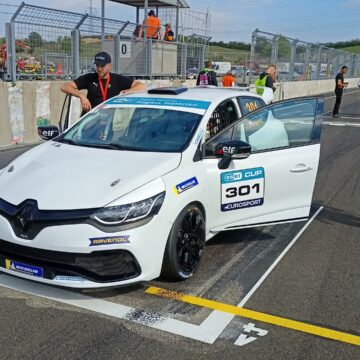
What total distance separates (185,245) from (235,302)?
1.96 ft

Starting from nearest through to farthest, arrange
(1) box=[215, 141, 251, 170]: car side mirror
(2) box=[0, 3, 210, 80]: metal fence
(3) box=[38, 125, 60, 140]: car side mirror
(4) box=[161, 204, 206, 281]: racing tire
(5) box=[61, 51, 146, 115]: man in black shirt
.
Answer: (4) box=[161, 204, 206, 281]: racing tire < (1) box=[215, 141, 251, 170]: car side mirror < (3) box=[38, 125, 60, 140]: car side mirror < (5) box=[61, 51, 146, 115]: man in black shirt < (2) box=[0, 3, 210, 80]: metal fence

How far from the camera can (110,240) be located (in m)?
3.32

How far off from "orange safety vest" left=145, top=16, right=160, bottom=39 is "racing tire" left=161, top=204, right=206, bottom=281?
41.5 ft

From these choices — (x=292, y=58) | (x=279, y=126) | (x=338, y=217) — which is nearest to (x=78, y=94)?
(x=279, y=126)

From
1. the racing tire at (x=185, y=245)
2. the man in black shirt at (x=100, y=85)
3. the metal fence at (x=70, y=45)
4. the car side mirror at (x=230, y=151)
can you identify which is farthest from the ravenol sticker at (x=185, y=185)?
the metal fence at (x=70, y=45)

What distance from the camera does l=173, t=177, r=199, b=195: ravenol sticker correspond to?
3717 mm

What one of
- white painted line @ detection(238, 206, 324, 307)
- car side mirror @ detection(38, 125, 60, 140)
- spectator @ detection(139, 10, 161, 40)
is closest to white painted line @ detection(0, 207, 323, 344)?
white painted line @ detection(238, 206, 324, 307)

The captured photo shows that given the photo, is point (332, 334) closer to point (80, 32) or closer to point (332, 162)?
point (332, 162)

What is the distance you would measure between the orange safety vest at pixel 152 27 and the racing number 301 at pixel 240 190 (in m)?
12.2

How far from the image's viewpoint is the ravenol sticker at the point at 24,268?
3.42m

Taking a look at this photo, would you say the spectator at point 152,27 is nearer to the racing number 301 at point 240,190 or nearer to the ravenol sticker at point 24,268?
the racing number 301 at point 240,190

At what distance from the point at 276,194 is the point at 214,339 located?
191 centimetres

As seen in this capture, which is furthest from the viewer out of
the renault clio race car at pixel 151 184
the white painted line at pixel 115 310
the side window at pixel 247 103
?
the side window at pixel 247 103

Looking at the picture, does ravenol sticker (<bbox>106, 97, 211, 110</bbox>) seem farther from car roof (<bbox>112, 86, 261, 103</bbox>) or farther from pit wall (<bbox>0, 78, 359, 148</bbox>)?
pit wall (<bbox>0, 78, 359, 148</bbox>)
